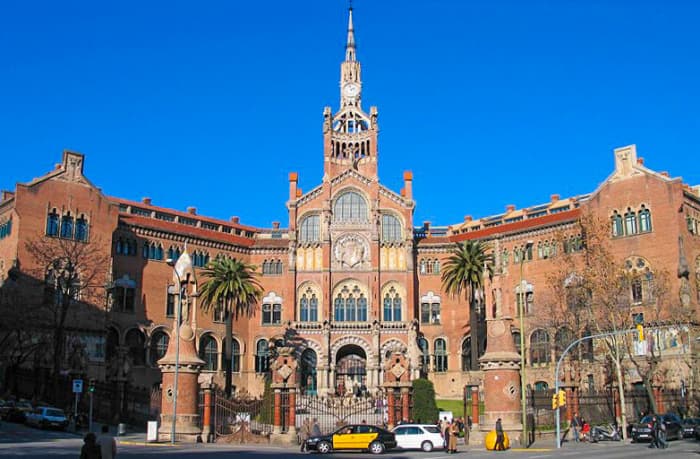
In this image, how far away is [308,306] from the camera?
2931 inches

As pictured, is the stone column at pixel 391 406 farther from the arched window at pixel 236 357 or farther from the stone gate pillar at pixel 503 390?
the arched window at pixel 236 357

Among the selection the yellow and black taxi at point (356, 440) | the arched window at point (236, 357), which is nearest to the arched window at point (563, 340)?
the yellow and black taxi at point (356, 440)

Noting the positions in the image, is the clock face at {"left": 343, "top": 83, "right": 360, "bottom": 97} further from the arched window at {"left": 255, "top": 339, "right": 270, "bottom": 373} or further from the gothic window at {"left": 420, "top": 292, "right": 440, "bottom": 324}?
the arched window at {"left": 255, "top": 339, "right": 270, "bottom": 373}

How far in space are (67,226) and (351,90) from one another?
35.5 m

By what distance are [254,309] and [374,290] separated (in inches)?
481

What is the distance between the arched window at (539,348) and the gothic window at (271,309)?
952 inches

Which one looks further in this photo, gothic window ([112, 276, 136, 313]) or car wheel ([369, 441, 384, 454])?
gothic window ([112, 276, 136, 313])

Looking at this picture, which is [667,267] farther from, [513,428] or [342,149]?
[342,149]

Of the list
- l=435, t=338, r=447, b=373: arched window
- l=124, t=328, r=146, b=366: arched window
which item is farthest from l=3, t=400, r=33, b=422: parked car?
l=435, t=338, r=447, b=373: arched window

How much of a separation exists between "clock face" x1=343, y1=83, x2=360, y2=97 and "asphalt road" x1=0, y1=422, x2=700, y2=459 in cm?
5402

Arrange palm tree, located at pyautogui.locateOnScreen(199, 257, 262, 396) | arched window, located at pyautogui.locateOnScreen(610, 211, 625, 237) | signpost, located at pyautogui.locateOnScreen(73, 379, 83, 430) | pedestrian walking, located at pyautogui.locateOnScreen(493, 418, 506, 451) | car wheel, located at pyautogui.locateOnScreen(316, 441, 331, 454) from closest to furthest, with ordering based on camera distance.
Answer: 1. car wheel, located at pyautogui.locateOnScreen(316, 441, 331, 454)
2. pedestrian walking, located at pyautogui.locateOnScreen(493, 418, 506, 451)
3. signpost, located at pyautogui.locateOnScreen(73, 379, 83, 430)
4. arched window, located at pyautogui.locateOnScreen(610, 211, 625, 237)
5. palm tree, located at pyautogui.locateOnScreen(199, 257, 262, 396)

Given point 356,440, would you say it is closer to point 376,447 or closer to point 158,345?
point 376,447

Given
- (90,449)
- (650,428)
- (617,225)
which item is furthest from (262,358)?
(90,449)

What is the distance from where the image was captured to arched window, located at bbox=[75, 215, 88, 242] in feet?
215
